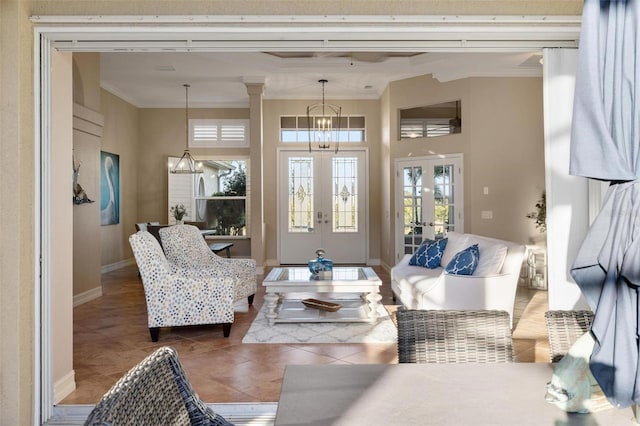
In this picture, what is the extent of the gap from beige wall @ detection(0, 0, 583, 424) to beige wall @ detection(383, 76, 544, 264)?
4.69 m

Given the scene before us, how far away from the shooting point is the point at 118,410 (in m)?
0.93

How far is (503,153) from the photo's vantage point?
23.4 ft

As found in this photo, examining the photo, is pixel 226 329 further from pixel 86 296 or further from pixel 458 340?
pixel 458 340

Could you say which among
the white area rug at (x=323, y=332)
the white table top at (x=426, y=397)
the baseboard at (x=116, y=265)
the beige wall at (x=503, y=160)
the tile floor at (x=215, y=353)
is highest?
the beige wall at (x=503, y=160)

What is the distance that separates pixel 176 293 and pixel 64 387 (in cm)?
132

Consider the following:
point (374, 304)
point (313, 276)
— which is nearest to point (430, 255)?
point (374, 304)

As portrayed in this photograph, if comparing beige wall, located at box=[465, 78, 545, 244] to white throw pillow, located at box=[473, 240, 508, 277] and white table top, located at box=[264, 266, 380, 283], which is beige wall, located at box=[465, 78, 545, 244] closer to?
white table top, located at box=[264, 266, 380, 283]

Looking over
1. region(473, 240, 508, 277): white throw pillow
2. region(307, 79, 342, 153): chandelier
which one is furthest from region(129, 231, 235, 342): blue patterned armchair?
region(307, 79, 342, 153): chandelier

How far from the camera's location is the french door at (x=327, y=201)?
366 inches

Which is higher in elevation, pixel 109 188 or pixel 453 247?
pixel 109 188

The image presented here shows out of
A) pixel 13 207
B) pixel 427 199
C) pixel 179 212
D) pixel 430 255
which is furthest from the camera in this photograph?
pixel 179 212

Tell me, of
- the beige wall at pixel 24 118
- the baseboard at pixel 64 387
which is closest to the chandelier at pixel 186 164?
the baseboard at pixel 64 387

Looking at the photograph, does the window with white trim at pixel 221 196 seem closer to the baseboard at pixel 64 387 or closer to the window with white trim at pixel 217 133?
the window with white trim at pixel 217 133

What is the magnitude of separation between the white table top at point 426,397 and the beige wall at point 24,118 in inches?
69.2
